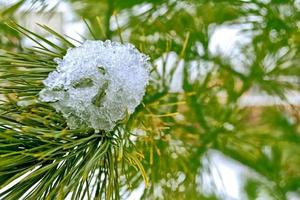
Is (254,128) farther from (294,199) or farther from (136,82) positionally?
(136,82)

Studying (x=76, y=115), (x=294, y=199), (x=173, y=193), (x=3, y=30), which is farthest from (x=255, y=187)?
(x=76, y=115)

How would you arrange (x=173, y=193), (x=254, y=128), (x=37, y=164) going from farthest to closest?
(x=254, y=128)
(x=173, y=193)
(x=37, y=164)

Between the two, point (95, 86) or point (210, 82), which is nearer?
point (95, 86)

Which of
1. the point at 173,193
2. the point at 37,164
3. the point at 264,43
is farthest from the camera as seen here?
the point at 264,43

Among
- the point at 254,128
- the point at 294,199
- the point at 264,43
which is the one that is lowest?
the point at 294,199
